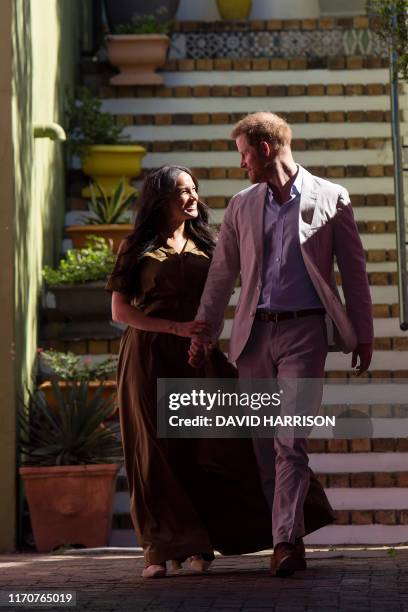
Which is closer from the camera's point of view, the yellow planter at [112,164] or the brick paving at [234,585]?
the brick paving at [234,585]

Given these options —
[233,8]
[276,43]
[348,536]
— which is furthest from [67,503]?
[233,8]

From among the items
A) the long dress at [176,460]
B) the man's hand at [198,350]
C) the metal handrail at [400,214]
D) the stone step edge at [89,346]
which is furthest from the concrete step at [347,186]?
the man's hand at [198,350]

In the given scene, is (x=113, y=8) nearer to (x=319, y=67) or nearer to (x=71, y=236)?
(x=319, y=67)

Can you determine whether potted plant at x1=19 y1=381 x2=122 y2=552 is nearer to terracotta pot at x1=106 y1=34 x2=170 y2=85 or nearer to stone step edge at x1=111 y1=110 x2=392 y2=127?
stone step edge at x1=111 y1=110 x2=392 y2=127

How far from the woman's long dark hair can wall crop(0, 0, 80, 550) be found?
6.22ft

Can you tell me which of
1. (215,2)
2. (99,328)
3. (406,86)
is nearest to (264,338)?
(99,328)

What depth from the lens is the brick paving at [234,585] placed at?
4480 millimetres

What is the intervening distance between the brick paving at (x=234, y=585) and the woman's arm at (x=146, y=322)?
0.90 meters

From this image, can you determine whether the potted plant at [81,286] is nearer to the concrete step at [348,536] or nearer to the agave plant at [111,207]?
the agave plant at [111,207]

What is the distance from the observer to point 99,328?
343 inches

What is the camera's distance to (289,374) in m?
5.25

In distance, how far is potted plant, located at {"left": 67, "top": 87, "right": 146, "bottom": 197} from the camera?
1019 cm

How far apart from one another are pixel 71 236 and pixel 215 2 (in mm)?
4760

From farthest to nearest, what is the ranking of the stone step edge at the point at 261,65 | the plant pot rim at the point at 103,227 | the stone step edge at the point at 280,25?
the stone step edge at the point at 280,25 → the stone step edge at the point at 261,65 → the plant pot rim at the point at 103,227
